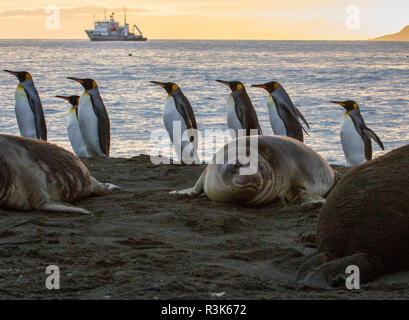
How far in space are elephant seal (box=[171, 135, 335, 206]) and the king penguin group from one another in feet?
16.5

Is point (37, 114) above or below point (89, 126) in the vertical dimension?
above

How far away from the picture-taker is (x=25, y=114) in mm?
11094

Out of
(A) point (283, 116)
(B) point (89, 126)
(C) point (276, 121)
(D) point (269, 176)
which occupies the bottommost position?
(B) point (89, 126)

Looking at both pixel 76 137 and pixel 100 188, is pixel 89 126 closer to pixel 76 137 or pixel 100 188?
pixel 76 137

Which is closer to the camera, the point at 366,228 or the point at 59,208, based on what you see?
the point at 366,228

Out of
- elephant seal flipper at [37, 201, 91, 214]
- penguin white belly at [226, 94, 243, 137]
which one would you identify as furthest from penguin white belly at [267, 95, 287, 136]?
elephant seal flipper at [37, 201, 91, 214]

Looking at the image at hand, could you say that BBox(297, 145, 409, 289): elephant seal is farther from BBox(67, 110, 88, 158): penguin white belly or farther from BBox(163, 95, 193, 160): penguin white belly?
BBox(67, 110, 88, 158): penguin white belly

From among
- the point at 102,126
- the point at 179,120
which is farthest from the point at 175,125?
the point at 102,126

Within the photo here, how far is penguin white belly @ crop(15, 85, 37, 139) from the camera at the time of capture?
436 inches

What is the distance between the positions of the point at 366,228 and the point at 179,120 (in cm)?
757

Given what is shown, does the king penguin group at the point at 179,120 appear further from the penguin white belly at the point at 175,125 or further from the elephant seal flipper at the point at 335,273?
the elephant seal flipper at the point at 335,273

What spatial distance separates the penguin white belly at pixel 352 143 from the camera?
1102cm

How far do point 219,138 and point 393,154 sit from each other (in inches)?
474
